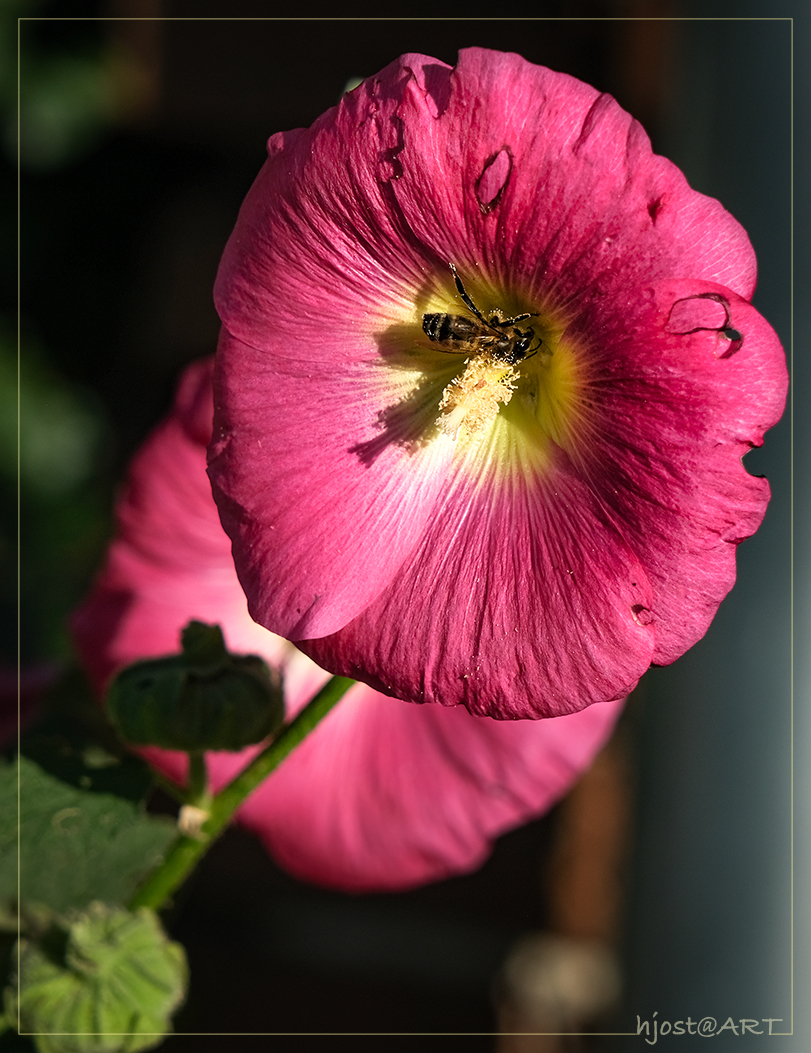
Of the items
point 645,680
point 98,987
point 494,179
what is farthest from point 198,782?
point 645,680

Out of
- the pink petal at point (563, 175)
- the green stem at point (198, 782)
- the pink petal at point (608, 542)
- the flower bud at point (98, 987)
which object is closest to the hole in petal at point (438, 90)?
the pink petal at point (563, 175)

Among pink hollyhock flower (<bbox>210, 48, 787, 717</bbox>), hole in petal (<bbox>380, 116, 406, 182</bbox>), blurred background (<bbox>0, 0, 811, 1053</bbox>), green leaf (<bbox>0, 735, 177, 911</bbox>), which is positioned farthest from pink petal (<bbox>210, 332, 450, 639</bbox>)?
blurred background (<bbox>0, 0, 811, 1053</bbox>)

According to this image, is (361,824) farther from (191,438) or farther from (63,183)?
(63,183)

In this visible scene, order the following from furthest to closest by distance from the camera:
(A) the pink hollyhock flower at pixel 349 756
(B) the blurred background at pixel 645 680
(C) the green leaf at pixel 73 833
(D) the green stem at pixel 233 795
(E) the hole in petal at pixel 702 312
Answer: (B) the blurred background at pixel 645 680, (A) the pink hollyhock flower at pixel 349 756, (C) the green leaf at pixel 73 833, (D) the green stem at pixel 233 795, (E) the hole in petal at pixel 702 312

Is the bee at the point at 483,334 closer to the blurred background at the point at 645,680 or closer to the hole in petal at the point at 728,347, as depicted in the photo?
the hole in petal at the point at 728,347

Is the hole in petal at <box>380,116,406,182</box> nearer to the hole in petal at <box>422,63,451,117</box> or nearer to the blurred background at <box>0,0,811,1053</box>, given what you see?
the hole in petal at <box>422,63,451,117</box>

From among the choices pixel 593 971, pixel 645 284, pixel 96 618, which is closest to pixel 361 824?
pixel 96 618

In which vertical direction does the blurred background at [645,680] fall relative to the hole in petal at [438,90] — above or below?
below
